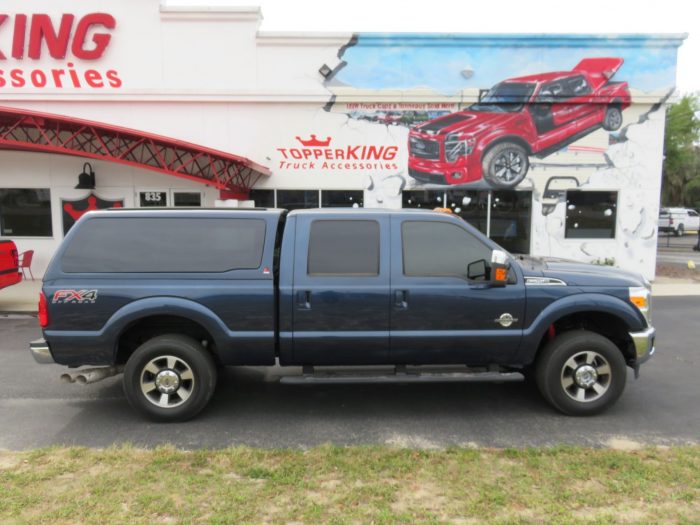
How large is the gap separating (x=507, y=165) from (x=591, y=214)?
2728mm

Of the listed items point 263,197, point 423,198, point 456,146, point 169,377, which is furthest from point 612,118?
point 169,377

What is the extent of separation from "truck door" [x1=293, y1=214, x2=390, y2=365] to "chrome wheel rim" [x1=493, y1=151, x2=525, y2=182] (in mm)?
9531

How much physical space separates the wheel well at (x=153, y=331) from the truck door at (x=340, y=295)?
1019 millimetres

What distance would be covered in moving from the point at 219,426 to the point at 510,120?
11.4 metres

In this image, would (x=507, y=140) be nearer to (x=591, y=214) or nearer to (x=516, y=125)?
(x=516, y=125)

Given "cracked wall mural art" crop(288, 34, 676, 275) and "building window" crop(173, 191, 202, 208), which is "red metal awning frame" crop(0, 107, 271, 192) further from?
"cracked wall mural art" crop(288, 34, 676, 275)

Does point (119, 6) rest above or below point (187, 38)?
above

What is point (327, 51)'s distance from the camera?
12.7m

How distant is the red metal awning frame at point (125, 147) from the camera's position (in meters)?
10.9

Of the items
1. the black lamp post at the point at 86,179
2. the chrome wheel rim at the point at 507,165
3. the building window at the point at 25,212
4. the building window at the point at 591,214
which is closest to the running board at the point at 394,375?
the chrome wheel rim at the point at 507,165

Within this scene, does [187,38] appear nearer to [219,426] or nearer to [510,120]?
[510,120]

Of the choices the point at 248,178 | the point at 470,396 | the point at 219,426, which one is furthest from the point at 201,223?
the point at 248,178

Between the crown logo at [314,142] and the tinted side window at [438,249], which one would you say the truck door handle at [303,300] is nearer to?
the tinted side window at [438,249]

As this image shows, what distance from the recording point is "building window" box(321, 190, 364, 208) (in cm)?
1320
